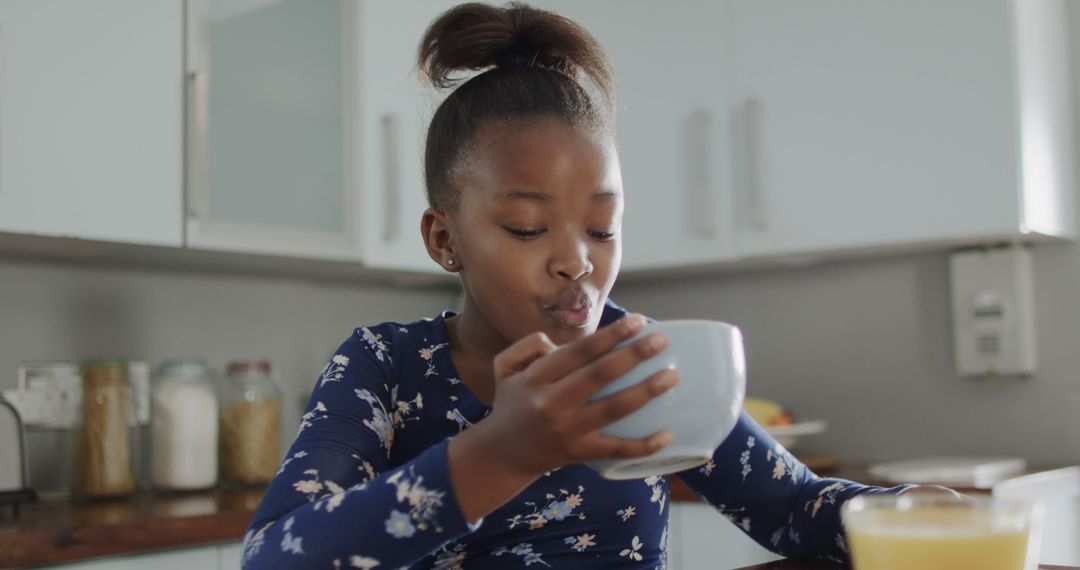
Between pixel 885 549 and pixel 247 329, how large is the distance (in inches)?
77.8

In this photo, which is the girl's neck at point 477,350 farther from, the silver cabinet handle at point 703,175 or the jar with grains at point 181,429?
the silver cabinet handle at point 703,175

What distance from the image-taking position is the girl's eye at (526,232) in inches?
33.5

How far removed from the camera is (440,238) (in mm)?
1008

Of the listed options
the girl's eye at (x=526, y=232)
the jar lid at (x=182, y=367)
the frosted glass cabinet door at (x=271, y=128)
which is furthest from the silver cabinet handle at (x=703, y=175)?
the girl's eye at (x=526, y=232)

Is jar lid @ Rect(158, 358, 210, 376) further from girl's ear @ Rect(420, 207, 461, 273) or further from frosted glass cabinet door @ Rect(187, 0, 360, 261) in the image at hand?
girl's ear @ Rect(420, 207, 461, 273)

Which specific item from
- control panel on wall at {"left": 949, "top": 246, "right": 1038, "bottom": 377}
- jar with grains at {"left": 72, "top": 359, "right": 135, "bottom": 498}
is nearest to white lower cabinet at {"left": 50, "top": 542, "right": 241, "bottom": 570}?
jar with grains at {"left": 72, "top": 359, "right": 135, "bottom": 498}

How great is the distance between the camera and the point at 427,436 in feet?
3.19

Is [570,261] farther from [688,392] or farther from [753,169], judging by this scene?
[753,169]

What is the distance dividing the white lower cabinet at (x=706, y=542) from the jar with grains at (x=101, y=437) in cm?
96

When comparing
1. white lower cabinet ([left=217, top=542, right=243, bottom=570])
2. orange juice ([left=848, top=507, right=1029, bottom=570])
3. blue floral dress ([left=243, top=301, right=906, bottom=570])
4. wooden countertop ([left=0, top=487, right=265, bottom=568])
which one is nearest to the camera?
orange juice ([left=848, top=507, right=1029, bottom=570])

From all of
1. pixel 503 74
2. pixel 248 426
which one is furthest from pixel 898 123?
pixel 248 426

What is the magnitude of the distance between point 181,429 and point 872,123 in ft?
4.60

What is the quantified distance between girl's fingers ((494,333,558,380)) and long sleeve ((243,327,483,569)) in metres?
0.07

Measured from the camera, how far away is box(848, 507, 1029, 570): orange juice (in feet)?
1.57
